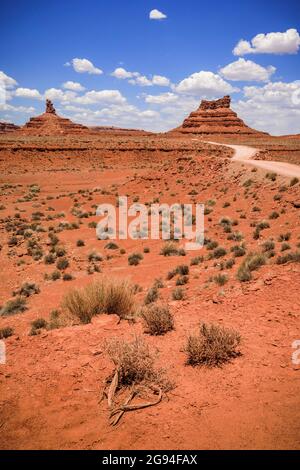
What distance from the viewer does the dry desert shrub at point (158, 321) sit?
6.13 meters

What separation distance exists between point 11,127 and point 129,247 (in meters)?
186

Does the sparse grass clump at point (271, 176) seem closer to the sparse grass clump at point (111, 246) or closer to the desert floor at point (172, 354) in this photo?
the desert floor at point (172, 354)

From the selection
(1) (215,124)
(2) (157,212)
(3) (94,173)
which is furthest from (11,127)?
(2) (157,212)

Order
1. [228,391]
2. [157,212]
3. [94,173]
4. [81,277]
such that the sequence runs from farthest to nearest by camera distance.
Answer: [94,173], [157,212], [81,277], [228,391]

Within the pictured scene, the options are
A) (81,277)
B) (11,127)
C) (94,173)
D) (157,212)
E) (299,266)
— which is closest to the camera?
(299,266)

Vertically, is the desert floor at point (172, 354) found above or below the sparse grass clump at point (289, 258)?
below

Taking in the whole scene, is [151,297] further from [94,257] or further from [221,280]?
[94,257]

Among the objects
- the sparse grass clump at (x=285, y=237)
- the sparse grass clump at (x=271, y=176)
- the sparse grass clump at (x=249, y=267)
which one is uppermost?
the sparse grass clump at (x=271, y=176)

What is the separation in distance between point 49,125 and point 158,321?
134 metres

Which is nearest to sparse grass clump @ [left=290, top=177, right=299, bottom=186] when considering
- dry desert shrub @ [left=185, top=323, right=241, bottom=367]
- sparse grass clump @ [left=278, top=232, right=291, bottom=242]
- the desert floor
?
the desert floor

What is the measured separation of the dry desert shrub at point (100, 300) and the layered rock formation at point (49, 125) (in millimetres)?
118910

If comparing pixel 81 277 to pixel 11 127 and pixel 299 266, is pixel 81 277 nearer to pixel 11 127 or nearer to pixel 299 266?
pixel 299 266

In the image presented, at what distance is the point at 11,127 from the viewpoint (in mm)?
178375

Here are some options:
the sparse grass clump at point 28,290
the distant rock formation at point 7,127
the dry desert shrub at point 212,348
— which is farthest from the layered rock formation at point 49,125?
the dry desert shrub at point 212,348
